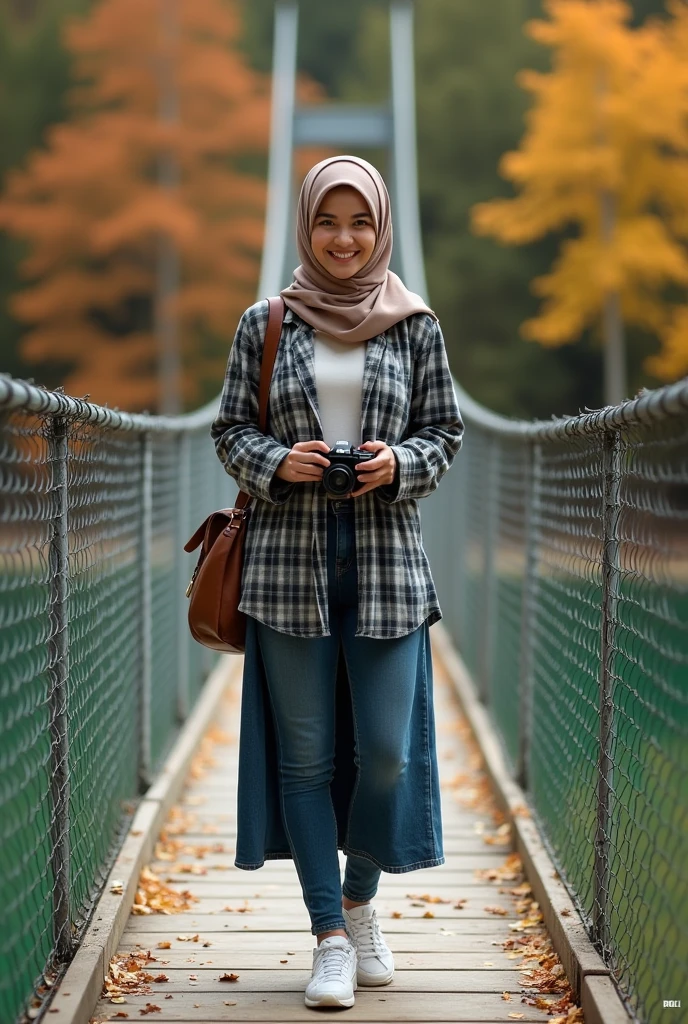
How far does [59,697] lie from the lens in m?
2.46

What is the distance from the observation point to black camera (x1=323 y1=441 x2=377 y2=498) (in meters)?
2.33

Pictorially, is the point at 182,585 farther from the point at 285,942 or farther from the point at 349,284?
the point at 349,284

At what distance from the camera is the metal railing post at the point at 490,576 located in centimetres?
518

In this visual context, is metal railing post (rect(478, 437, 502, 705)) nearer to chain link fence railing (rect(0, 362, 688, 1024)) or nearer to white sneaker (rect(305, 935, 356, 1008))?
chain link fence railing (rect(0, 362, 688, 1024))

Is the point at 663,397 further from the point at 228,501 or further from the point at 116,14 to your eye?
the point at 116,14

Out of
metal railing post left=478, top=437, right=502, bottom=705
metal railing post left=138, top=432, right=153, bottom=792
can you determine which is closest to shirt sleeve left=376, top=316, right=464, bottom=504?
metal railing post left=138, top=432, right=153, bottom=792

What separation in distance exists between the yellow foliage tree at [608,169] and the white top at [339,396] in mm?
15773

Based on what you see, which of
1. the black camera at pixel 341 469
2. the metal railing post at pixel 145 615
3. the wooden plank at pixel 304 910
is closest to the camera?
the black camera at pixel 341 469

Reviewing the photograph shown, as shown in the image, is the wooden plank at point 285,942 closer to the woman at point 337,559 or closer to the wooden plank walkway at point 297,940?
the wooden plank walkway at point 297,940

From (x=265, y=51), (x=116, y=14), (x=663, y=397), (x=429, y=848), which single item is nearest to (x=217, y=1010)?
(x=429, y=848)

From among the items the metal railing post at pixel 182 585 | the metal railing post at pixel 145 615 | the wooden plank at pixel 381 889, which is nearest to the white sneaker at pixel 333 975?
the wooden plank at pixel 381 889

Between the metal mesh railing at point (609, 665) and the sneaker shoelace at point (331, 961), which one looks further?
the sneaker shoelace at point (331, 961)

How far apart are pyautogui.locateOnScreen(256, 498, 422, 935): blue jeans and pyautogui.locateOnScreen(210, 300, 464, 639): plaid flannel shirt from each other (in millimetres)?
36

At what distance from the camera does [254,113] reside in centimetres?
2116
